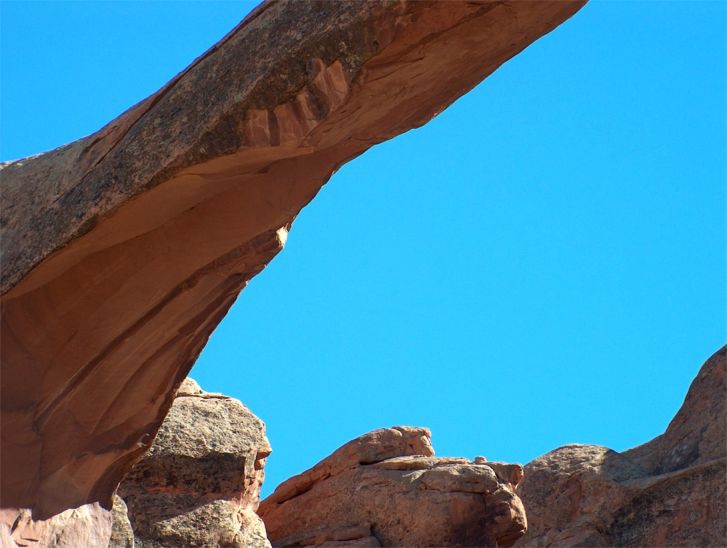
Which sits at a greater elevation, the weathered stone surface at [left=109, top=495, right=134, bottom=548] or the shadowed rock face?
the shadowed rock face

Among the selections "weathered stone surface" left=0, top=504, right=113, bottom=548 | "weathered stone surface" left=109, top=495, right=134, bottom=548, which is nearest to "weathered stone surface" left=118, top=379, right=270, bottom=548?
"weathered stone surface" left=109, top=495, right=134, bottom=548

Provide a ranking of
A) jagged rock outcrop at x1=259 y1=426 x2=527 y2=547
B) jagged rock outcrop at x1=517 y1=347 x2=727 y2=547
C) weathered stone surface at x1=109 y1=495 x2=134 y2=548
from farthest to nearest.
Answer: jagged rock outcrop at x1=259 y1=426 x2=527 y2=547 → jagged rock outcrop at x1=517 y1=347 x2=727 y2=547 → weathered stone surface at x1=109 y1=495 x2=134 y2=548

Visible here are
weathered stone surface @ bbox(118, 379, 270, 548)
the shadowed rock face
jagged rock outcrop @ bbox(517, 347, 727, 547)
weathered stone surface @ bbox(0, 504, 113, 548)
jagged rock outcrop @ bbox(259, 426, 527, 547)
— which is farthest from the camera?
jagged rock outcrop @ bbox(259, 426, 527, 547)

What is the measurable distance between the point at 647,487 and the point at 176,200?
855 cm

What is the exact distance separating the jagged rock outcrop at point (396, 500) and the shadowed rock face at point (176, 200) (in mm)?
5752

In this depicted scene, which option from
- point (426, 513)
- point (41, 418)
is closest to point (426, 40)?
point (41, 418)

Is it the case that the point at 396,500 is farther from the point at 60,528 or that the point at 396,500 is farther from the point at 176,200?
the point at 176,200

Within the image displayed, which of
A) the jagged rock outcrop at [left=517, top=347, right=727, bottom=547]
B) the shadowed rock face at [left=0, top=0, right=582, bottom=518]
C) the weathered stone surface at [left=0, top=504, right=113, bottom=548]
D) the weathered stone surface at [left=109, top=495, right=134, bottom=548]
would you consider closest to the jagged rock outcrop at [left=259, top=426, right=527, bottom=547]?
the jagged rock outcrop at [left=517, top=347, right=727, bottom=547]

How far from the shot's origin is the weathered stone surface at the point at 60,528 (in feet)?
31.9

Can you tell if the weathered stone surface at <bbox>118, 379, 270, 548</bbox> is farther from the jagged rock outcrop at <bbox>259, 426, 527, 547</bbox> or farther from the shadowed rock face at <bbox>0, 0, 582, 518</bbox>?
the jagged rock outcrop at <bbox>259, 426, 527, 547</bbox>

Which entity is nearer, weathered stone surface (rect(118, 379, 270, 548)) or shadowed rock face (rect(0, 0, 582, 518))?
shadowed rock face (rect(0, 0, 582, 518))

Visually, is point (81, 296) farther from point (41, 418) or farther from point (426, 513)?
point (426, 513)

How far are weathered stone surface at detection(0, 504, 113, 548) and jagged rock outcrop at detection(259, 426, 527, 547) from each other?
5.64 m

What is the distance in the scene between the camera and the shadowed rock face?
8375 mm
